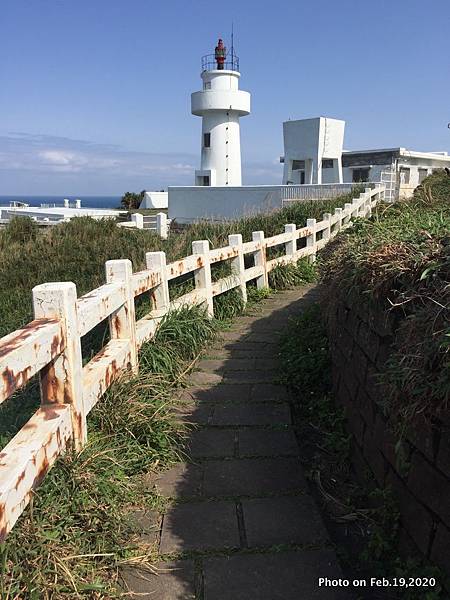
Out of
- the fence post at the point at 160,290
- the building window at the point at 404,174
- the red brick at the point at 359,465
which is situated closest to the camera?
the red brick at the point at 359,465

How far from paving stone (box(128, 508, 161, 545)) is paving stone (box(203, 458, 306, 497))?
38cm

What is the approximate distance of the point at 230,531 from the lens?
2896 millimetres

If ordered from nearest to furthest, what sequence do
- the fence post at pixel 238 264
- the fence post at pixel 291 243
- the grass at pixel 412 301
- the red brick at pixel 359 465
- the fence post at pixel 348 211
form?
the grass at pixel 412 301
the red brick at pixel 359 465
the fence post at pixel 238 264
the fence post at pixel 291 243
the fence post at pixel 348 211

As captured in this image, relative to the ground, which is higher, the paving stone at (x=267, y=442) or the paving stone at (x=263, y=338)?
the paving stone at (x=263, y=338)

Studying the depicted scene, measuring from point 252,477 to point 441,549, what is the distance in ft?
4.59

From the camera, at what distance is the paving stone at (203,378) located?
499cm

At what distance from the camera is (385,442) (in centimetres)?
292

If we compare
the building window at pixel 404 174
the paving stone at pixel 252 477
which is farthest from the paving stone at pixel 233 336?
the building window at pixel 404 174

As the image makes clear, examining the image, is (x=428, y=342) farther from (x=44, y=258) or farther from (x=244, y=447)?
(x=44, y=258)

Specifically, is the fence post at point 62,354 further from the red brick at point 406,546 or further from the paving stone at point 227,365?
the paving stone at point 227,365

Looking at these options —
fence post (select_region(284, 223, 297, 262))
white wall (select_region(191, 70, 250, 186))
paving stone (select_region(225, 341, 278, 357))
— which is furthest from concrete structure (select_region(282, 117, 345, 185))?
paving stone (select_region(225, 341, 278, 357))

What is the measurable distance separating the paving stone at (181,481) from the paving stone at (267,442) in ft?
1.27

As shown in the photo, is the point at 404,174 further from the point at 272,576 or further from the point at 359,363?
the point at 272,576

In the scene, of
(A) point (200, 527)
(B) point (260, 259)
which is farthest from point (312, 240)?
(A) point (200, 527)
